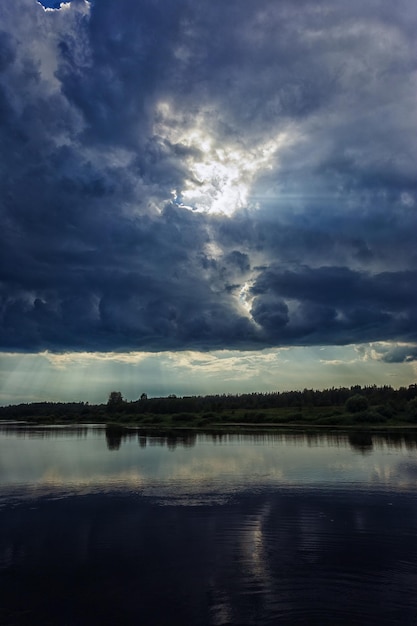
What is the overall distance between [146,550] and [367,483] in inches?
909

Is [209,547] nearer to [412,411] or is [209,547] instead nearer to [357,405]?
[412,411]

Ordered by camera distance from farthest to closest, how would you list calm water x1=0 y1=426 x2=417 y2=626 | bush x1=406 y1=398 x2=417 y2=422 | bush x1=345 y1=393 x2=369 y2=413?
bush x1=345 y1=393 x2=369 y2=413, bush x1=406 y1=398 x2=417 y2=422, calm water x1=0 y1=426 x2=417 y2=626

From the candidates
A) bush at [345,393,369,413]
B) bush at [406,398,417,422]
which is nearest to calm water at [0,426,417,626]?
bush at [406,398,417,422]

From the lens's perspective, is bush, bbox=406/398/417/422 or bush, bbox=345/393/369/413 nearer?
bush, bbox=406/398/417/422

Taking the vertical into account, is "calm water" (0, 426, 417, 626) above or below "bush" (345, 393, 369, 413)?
below

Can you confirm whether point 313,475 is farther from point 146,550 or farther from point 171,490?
point 146,550

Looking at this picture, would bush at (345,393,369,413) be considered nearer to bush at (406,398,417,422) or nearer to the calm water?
bush at (406,398,417,422)

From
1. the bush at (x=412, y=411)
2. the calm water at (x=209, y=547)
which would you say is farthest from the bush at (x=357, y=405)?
the calm water at (x=209, y=547)

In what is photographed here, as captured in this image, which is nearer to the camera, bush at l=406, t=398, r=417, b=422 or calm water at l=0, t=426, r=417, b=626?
calm water at l=0, t=426, r=417, b=626

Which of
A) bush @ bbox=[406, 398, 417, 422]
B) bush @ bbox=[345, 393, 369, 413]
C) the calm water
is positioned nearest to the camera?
the calm water

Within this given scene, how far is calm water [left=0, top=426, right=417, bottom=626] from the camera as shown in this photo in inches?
610

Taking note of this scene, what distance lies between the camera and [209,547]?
21.8 meters

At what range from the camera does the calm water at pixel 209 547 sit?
15.5 m

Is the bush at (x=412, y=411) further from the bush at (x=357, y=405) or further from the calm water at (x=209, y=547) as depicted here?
the calm water at (x=209, y=547)
